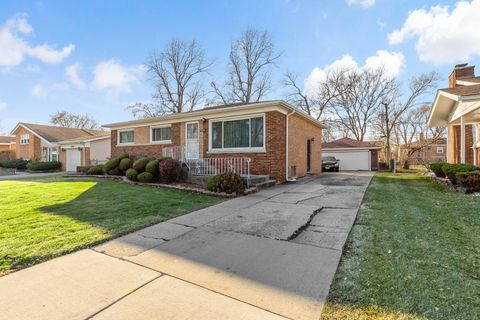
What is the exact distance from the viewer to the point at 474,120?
12094mm

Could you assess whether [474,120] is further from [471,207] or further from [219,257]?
[219,257]

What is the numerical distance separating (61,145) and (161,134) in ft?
52.8

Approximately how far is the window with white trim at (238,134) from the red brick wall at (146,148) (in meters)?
2.22

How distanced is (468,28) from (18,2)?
18.6 m

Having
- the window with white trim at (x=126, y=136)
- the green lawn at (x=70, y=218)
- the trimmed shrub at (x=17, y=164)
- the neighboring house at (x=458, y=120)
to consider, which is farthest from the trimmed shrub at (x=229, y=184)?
the trimmed shrub at (x=17, y=164)

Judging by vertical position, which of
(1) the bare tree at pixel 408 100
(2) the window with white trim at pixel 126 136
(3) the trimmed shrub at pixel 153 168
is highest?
(1) the bare tree at pixel 408 100

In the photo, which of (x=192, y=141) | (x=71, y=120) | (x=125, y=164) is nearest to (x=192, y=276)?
(x=192, y=141)

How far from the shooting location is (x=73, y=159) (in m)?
22.7

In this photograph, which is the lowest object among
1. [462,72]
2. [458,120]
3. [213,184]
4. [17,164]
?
[213,184]

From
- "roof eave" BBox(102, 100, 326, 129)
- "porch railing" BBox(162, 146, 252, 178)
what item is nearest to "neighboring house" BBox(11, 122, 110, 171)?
"roof eave" BBox(102, 100, 326, 129)

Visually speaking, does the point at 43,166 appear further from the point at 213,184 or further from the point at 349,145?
the point at 349,145

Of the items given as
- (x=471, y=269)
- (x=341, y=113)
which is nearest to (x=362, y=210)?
(x=471, y=269)

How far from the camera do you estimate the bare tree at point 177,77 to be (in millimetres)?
30391

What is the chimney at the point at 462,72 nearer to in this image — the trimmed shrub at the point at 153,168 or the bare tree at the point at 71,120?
the trimmed shrub at the point at 153,168
